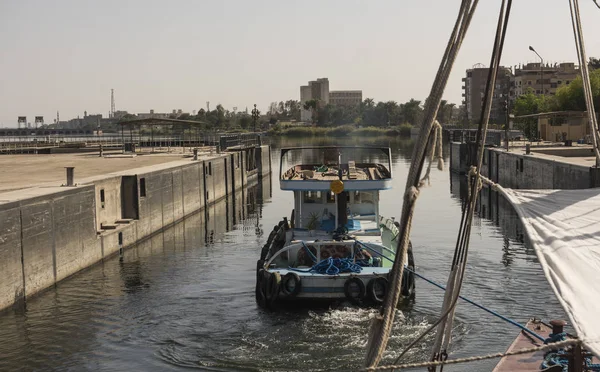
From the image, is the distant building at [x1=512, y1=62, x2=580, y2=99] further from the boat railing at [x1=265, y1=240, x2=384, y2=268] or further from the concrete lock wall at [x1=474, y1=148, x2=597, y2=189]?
the boat railing at [x1=265, y1=240, x2=384, y2=268]

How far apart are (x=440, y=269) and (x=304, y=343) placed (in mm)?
9797

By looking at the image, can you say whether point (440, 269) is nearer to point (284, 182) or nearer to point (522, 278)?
point (522, 278)

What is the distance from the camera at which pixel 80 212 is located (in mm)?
28125

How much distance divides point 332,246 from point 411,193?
51.2ft

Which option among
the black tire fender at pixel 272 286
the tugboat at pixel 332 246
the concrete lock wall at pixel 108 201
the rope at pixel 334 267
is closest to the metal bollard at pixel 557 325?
the tugboat at pixel 332 246

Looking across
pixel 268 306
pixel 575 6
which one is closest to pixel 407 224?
pixel 575 6

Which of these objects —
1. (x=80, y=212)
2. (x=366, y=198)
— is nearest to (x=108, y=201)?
(x=80, y=212)

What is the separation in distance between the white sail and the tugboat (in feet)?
36.3

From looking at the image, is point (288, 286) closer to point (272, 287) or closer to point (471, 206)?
point (272, 287)

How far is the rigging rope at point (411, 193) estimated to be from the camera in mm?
6257

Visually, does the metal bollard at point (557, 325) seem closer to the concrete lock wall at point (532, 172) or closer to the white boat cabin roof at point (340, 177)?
the white boat cabin roof at point (340, 177)

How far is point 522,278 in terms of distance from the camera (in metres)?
25.4

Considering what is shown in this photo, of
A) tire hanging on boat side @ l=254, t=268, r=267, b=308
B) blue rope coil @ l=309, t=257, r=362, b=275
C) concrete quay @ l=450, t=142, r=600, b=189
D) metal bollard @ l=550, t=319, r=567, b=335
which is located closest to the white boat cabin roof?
blue rope coil @ l=309, t=257, r=362, b=275

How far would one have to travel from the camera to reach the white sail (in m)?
5.86
